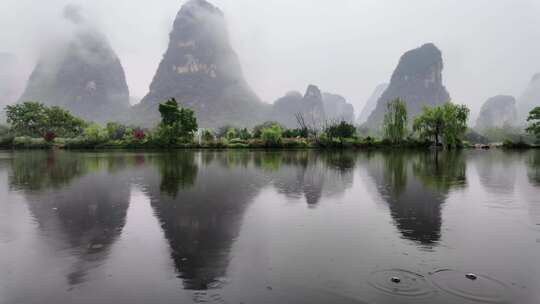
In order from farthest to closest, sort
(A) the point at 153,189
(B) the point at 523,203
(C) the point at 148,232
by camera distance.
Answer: (A) the point at 153,189
(B) the point at 523,203
(C) the point at 148,232

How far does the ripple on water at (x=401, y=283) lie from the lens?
509cm

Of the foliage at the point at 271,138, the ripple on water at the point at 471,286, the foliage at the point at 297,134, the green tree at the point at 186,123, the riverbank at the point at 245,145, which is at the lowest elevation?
the ripple on water at the point at 471,286

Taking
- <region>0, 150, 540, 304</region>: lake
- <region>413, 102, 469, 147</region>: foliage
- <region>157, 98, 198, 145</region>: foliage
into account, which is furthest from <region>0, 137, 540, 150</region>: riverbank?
<region>0, 150, 540, 304</region>: lake

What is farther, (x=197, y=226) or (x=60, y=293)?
(x=197, y=226)

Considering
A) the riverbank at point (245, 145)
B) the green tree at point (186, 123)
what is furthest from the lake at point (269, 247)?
the green tree at point (186, 123)

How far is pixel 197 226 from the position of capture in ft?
28.9

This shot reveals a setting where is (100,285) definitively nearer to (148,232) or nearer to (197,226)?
(148,232)

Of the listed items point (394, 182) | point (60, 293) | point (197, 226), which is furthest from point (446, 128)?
point (60, 293)

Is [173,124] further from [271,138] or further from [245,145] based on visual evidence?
[271,138]

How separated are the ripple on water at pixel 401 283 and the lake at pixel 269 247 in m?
0.02

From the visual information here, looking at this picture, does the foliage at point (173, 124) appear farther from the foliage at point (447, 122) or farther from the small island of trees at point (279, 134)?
the foliage at point (447, 122)

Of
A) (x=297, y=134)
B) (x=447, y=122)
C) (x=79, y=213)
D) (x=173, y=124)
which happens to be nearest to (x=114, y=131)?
(x=173, y=124)

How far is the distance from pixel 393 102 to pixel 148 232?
61.7 metres

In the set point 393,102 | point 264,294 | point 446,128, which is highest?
point 393,102
